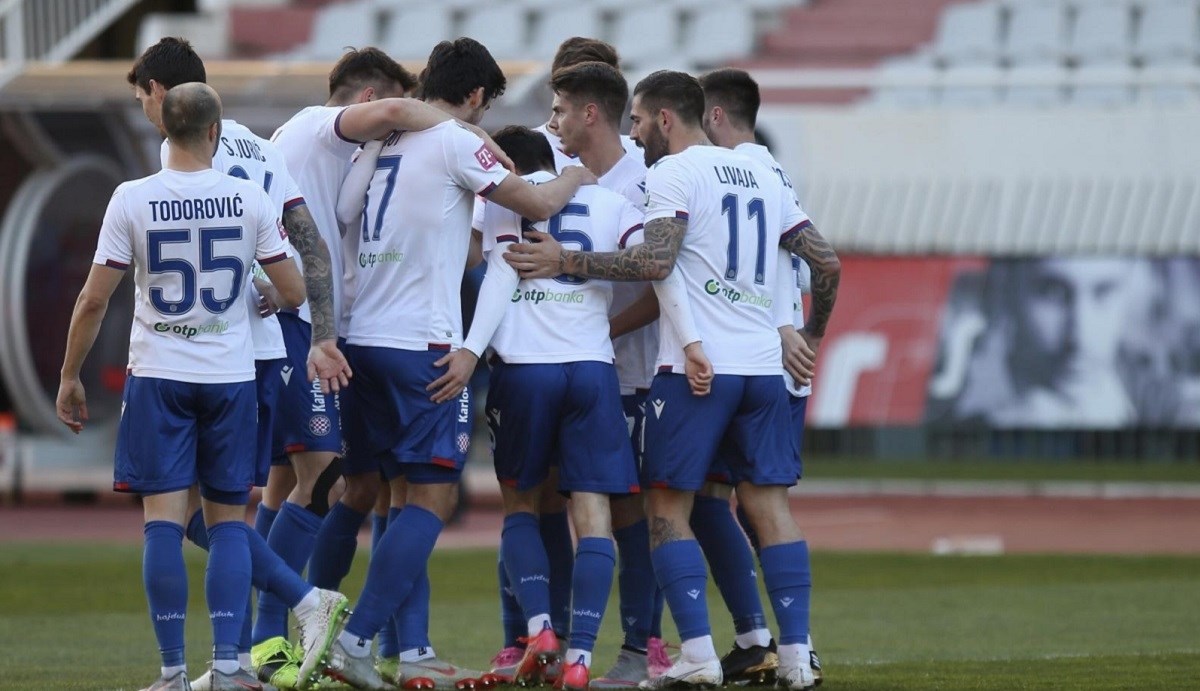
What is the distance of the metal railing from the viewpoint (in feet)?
68.4

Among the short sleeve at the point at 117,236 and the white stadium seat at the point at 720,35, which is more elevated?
the short sleeve at the point at 117,236

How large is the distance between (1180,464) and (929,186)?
466 cm

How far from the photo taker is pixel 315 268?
22.2 feet

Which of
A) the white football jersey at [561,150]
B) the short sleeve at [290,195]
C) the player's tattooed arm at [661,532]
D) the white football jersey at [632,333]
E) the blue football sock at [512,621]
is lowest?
the blue football sock at [512,621]

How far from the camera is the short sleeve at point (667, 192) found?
6871mm

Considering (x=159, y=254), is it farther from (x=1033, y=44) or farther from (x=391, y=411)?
(x=1033, y=44)

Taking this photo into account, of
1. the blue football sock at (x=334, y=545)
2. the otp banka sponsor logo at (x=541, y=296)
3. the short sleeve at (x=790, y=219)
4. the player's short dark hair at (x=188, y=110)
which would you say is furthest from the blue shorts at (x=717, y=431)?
the player's short dark hair at (x=188, y=110)

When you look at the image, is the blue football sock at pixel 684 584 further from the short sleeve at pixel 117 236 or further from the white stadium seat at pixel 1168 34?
the white stadium seat at pixel 1168 34

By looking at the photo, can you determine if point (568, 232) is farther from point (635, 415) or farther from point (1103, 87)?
point (1103, 87)

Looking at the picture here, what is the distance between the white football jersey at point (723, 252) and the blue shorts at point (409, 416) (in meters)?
0.85

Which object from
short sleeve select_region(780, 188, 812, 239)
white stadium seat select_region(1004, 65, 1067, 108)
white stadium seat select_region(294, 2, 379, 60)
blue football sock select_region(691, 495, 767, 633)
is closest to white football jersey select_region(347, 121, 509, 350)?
short sleeve select_region(780, 188, 812, 239)

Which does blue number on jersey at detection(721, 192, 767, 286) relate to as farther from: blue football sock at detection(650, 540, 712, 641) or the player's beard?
blue football sock at detection(650, 540, 712, 641)

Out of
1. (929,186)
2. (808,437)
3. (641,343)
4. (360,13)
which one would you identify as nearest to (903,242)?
(929,186)

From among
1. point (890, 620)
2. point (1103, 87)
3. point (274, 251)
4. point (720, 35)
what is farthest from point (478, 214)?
point (720, 35)
